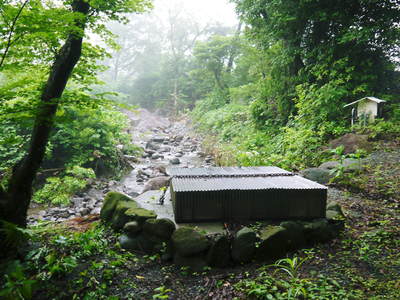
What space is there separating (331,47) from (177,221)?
9.46 metres

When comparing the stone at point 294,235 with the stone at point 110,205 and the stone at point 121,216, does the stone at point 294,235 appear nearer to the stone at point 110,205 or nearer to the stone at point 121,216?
the stone at point 121,216

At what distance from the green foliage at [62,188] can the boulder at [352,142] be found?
8.02m

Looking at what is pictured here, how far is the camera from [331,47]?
10.4m

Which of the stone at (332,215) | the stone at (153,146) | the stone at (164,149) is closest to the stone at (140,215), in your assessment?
the stone at (332,215)

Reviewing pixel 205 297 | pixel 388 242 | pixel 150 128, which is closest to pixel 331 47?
pixel 388 242

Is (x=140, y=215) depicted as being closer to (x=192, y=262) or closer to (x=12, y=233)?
(x=192, y=262)

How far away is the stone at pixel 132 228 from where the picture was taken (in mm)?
4199

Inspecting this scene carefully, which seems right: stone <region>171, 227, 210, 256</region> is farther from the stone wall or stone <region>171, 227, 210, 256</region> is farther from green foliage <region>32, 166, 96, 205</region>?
green foliage <region>32, 166, 96, 205</region>

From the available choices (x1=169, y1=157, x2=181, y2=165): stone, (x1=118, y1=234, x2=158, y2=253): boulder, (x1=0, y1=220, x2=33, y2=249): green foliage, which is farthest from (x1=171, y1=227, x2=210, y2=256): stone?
(x1=169, y1=157, x2=181, y2=165): stone

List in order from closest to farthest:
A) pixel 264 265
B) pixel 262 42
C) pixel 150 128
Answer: pixel 264 265 → pixel 262 42 → pixel 150 128

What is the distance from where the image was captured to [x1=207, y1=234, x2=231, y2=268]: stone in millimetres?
3898

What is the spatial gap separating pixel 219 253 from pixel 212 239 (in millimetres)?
224

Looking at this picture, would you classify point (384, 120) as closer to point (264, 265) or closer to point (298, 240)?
point (298, 240)

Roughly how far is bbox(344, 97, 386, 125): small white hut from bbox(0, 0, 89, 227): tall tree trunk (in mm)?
8604
